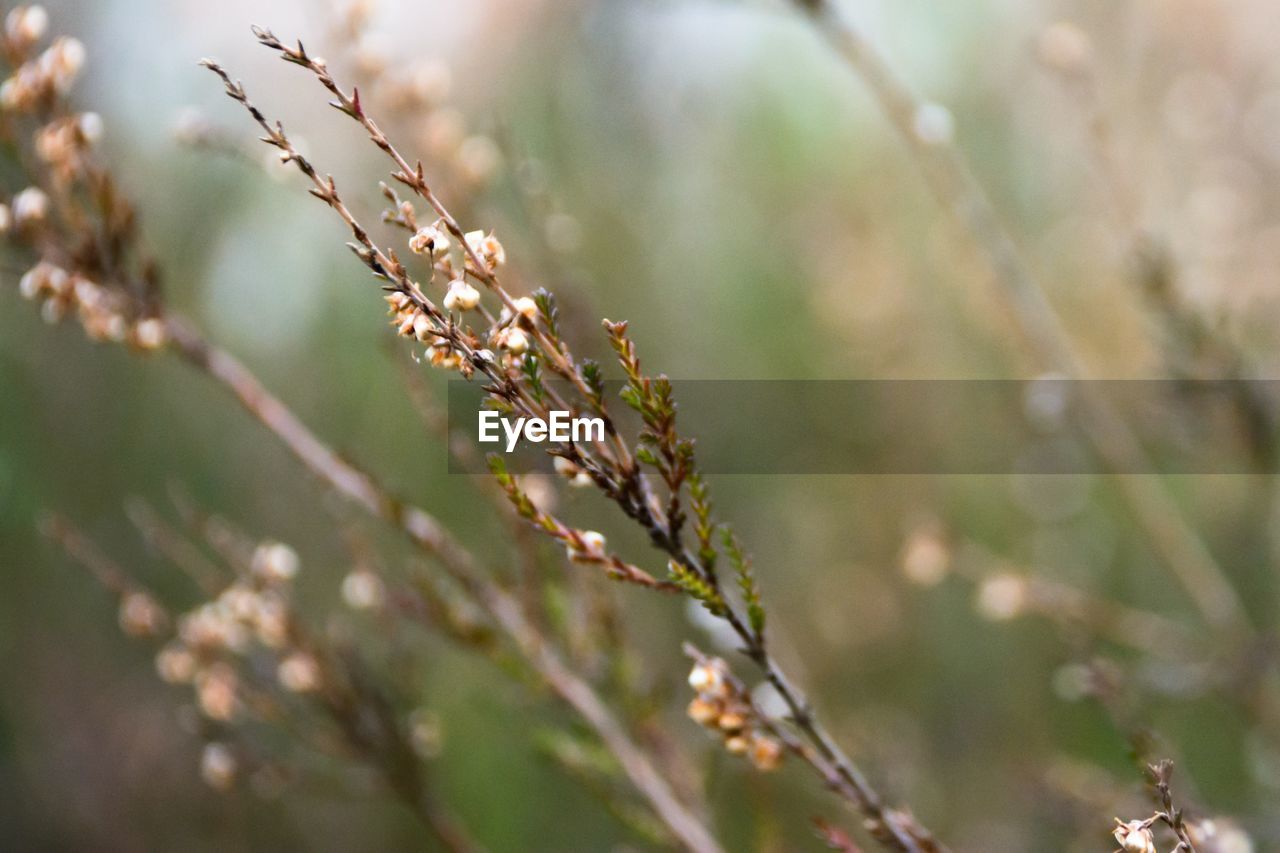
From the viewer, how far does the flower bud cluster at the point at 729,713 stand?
0.69 metres

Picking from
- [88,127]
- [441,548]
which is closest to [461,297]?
[441,548]

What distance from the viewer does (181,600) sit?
95.7 inches

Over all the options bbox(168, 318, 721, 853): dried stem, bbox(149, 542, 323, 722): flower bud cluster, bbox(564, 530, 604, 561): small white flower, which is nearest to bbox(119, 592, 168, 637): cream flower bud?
bbox(149, 542, 323, 722): flower bud cluster

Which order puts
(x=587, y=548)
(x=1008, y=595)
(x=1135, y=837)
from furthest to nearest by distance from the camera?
1. (x=1008, y=595)
2. (x=587, y=548)
3. (x=1135, y=837)

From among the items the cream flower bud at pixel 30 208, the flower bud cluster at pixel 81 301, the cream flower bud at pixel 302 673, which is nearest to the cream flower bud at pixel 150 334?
the flower bud cluster at pixel 81 301

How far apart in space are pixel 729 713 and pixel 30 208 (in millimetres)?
749

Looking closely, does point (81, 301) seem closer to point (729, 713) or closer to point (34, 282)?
point (34, 282)

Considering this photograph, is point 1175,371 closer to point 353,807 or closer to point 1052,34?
point 1052,34

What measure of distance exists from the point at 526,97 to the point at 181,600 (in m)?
1.82

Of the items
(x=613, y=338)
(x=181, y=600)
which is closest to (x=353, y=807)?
(x=181, y=600)

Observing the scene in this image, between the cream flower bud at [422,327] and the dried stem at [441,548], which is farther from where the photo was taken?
the dried stem at [441,548]

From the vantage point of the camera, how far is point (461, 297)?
62 centimetres

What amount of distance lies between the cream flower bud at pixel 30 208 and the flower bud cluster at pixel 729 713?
71cm

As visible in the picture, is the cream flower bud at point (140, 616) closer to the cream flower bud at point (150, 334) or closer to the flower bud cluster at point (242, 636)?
the flower bud cluster at point (242, 636)
